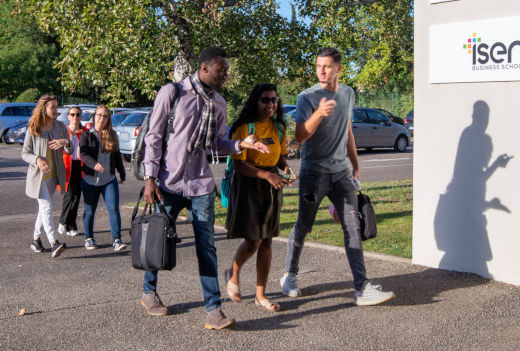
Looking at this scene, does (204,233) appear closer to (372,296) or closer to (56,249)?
(372,296)

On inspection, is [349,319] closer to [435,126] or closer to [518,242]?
[518,242]

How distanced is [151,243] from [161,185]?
426 millimetres

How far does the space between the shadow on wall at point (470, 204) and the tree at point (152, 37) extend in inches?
192

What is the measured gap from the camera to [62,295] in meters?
5.71

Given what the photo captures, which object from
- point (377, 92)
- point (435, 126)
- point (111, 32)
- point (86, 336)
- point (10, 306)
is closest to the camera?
point (86, 336)

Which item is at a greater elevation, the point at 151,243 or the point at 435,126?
the point at 435,126

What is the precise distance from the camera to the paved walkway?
450 cm

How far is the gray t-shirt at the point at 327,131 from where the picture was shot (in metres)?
5.18

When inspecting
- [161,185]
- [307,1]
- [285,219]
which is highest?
[307,1]

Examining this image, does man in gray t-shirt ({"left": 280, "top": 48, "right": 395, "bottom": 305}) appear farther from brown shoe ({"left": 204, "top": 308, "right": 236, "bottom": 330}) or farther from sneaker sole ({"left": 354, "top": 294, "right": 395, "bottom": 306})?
brown shoe ({"left": 204, "top": 308, "right": 236, "bottom": 330})

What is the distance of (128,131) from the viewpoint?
20.5m

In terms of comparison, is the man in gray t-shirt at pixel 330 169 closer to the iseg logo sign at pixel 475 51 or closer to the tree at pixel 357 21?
the iseg logo sign at pixel 475 51

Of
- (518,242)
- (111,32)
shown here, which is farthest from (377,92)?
(518,242)

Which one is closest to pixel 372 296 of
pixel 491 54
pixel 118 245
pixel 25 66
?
pixel 491 54
